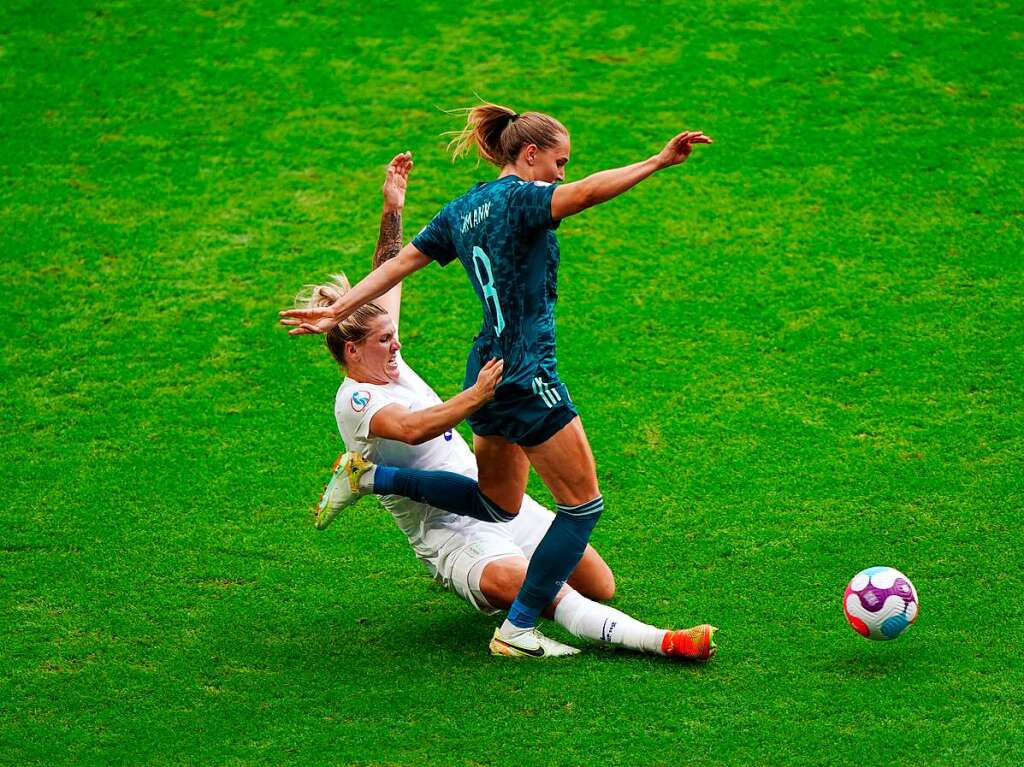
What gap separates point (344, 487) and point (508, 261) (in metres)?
1.36

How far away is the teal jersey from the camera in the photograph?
511 cm

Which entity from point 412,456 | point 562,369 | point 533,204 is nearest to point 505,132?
point 533,204

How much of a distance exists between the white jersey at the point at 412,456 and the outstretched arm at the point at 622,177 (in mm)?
1436

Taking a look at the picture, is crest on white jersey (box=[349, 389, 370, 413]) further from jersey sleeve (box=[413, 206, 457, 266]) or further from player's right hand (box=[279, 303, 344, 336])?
jersey sleeve (box=[413, 206, 457, 266])

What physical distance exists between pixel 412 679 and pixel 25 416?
3777 mm

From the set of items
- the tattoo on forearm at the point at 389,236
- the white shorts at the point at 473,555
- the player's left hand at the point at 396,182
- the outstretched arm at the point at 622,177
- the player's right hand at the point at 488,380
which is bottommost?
the white shorts at the point at 473,555

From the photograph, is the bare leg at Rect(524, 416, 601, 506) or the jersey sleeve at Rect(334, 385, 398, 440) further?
the jersey sleeve at Rect(334, 385, 398, 440)

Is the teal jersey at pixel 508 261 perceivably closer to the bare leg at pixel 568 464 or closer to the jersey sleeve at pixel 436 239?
the jersey sleeve at pixel 436 239

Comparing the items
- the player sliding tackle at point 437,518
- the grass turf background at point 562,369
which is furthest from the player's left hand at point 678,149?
the grass turf background at point 562,369

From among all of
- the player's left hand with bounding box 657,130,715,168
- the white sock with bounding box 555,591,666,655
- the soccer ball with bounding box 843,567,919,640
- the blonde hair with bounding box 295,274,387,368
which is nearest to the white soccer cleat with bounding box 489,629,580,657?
the white sock with bounding box 555,591,666,655

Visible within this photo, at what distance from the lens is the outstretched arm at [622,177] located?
4594 millimetres

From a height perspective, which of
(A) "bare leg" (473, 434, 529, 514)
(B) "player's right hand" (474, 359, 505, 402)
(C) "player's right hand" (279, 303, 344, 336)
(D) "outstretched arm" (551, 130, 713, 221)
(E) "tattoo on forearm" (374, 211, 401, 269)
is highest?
(D) "outstretched arm" (551, 130, 713, 221)

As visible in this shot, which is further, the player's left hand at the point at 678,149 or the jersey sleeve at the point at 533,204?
the jersey sleeve at the point at 533,204

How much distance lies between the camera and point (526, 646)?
218 inches
